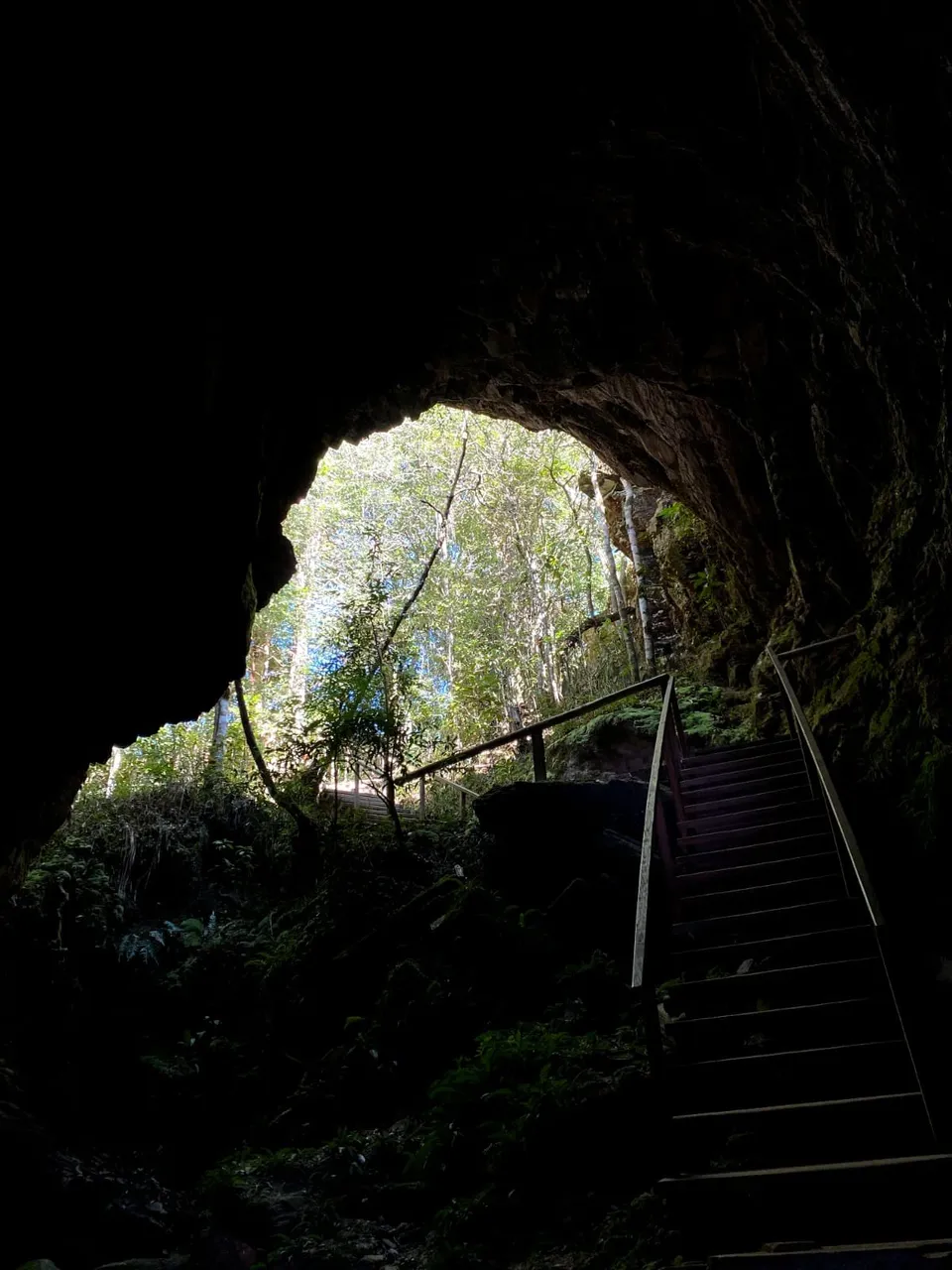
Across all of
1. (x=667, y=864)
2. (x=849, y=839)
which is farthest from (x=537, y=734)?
(x=849, y=839)

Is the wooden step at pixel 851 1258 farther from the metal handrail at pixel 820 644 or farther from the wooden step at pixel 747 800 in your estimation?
the metal handrail at pixel 820 644

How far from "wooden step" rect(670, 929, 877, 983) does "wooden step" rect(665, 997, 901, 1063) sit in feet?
1.21

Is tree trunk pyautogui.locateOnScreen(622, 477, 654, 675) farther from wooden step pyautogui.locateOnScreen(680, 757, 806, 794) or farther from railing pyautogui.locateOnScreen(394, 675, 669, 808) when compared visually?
wooden step pyautogui.locateOnScreen(680, 757, 806, 794)

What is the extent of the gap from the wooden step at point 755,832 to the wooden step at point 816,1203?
11.0 ft

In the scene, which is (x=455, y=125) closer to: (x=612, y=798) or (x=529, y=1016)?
(x=612, y=798)

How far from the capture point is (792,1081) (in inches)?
145

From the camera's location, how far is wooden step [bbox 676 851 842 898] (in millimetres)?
5633

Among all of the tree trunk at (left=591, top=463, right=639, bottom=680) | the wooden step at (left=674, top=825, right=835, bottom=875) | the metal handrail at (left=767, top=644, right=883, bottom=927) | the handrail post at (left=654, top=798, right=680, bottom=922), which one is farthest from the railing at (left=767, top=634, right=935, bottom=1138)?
the tree trunk at (left=591, top=463, right=639, bottom=680)

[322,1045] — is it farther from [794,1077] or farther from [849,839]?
[849,839]

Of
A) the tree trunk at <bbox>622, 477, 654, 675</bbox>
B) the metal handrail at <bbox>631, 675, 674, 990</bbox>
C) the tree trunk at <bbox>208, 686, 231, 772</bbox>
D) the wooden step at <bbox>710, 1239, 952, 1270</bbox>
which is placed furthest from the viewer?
the tree trunk at <bbox>622, 477, 654, 675</bbox>

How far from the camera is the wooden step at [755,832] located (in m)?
6.22

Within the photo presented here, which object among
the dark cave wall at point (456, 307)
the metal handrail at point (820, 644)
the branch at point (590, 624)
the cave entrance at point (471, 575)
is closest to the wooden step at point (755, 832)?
the dark cave wall at point (456, 307)

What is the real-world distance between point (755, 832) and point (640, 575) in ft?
29.5

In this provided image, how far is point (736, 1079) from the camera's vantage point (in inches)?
148
